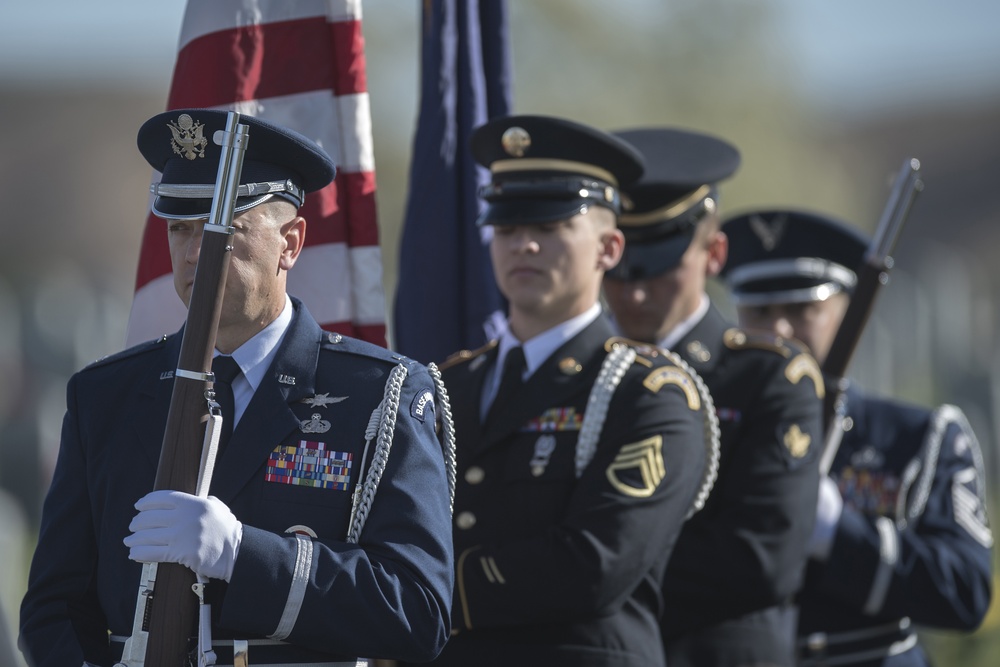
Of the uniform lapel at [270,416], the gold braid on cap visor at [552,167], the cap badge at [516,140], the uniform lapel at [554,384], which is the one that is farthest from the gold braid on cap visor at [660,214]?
the uniform lapel at [270,416]

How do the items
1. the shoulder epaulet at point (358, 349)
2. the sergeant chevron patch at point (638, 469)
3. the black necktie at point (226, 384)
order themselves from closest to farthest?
the black necktie at point (226, 384) < the shoulder epaulet at point (358, 349) < the sergeant chevron patch at point (638, 469)

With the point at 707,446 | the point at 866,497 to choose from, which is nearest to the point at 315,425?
the point at 707,446

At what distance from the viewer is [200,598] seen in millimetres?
3098

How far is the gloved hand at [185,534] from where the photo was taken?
9.62 ft

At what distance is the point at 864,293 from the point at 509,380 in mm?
1833

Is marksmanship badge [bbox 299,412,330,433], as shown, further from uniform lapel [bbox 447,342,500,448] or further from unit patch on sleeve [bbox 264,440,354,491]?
uniform lapel [bbox 447,342,500,448]

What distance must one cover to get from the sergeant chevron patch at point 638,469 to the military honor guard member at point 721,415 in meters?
0.55

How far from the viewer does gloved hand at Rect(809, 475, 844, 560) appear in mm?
5434

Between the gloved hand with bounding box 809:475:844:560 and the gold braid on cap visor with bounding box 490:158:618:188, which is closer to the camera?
the gold braid on cap visor with bounding box 490:158:618:188

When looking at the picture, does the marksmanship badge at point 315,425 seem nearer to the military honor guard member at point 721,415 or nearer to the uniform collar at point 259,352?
the uniform collar at point 259,352

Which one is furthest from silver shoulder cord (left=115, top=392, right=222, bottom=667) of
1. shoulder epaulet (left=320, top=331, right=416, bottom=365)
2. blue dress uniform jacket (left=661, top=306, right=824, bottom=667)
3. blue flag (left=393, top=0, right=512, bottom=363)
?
blue flag (left=393, top=0, right=512, bottom=363)

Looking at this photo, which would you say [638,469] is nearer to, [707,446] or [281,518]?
[707,446]

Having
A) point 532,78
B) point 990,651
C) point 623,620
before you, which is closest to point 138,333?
point 623,620

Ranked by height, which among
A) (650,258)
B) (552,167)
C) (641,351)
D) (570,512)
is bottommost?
(570,512)
